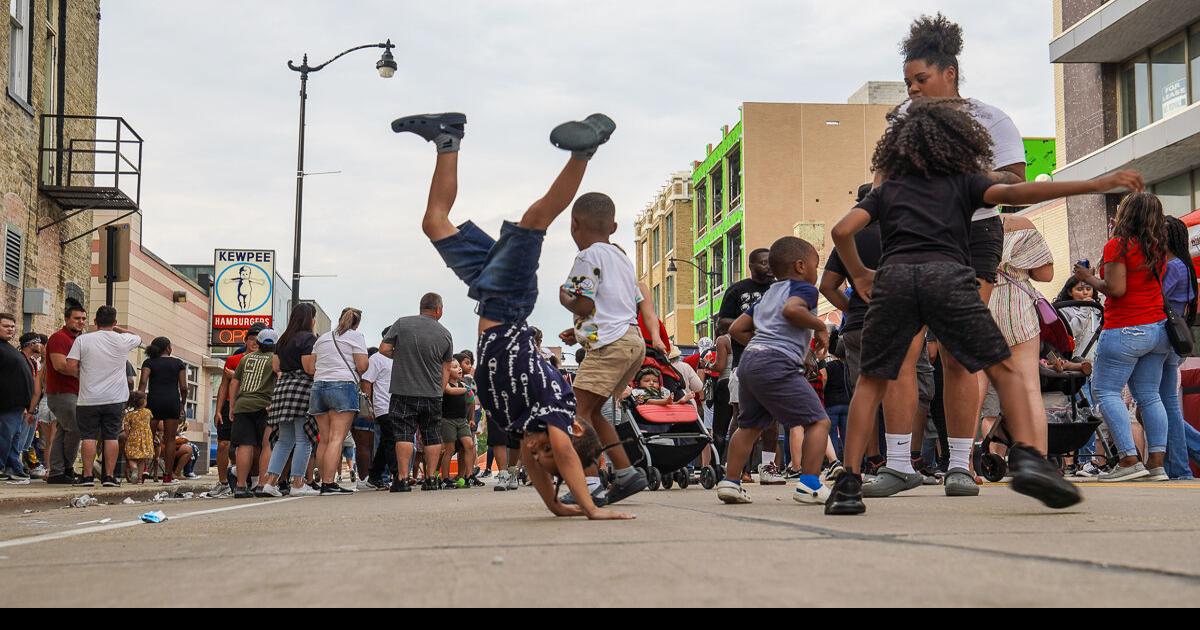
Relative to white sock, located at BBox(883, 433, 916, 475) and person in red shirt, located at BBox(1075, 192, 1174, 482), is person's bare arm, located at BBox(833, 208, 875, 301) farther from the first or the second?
person in red shirt, located at BBox(1075, 192, 1174, 482)

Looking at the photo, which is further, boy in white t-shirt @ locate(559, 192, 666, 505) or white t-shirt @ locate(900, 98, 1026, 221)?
boy in white t-shirt @ locate(559, 192, 666, 505)

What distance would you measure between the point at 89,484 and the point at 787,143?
4357 centimetres

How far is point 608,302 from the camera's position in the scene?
Result: 6828mm

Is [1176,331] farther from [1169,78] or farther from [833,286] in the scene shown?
[1169,78]

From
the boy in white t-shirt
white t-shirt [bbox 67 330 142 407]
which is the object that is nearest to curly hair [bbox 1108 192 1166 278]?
the boy in white t-shirt

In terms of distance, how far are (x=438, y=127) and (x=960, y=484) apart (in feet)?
9.79

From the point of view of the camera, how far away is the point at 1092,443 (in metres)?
11.2

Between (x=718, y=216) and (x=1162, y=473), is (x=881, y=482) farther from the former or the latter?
(x=718, y=216)

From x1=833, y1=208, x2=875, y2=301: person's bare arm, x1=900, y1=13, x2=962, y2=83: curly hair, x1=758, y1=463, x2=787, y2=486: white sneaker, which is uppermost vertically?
x1=900, y1=13, x2=962, y2=83: curly hair

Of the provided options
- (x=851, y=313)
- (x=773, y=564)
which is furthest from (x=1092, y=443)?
(x=773, y=564)

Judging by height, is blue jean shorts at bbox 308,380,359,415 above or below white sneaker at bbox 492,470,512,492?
above

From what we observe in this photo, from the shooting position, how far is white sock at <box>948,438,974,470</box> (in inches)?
237

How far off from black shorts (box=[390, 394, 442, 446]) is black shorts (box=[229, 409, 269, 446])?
1.22 m

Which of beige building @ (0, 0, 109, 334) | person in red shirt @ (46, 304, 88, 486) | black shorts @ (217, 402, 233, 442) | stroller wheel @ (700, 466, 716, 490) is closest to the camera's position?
stroller wheel @ (700, 466, 716, 490)
